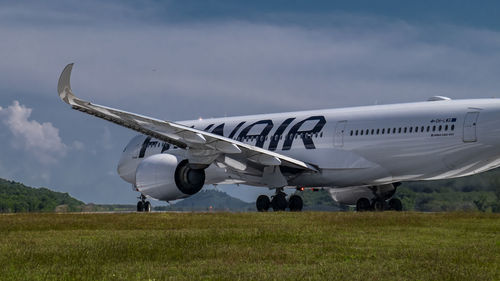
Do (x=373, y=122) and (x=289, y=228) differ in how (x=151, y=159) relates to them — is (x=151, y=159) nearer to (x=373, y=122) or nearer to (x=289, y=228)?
(x=373, y=122)

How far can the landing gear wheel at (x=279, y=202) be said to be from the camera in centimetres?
2789

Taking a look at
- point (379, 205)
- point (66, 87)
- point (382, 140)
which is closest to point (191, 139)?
point (66, 87)

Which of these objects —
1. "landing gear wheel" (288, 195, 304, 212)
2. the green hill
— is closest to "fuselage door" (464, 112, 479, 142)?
"landing gear wheel" (288, 195, 304, 212)

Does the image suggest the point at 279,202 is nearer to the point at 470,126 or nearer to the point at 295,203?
the point at 295,203

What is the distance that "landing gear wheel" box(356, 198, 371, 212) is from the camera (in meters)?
30.2

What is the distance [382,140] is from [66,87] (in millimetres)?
10595

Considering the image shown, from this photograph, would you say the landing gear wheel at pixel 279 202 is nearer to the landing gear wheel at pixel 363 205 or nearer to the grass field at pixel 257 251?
the landing gear wheel at pixel 363 205

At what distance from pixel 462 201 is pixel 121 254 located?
3147cm

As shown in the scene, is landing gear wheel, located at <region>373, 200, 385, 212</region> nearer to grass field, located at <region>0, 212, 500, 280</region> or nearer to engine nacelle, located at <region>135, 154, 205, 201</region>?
engine nacelle, located at <region>135, 154, 205, 201</region>

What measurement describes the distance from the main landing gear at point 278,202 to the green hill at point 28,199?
4585cm

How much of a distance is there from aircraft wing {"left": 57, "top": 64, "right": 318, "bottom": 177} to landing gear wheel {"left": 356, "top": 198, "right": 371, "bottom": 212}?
12.7ft

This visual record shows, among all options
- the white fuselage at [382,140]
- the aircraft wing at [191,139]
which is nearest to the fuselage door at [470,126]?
the white fuselage at [382,140]

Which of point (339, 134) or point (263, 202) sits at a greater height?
point (339, 134)

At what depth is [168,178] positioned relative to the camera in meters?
27.1
